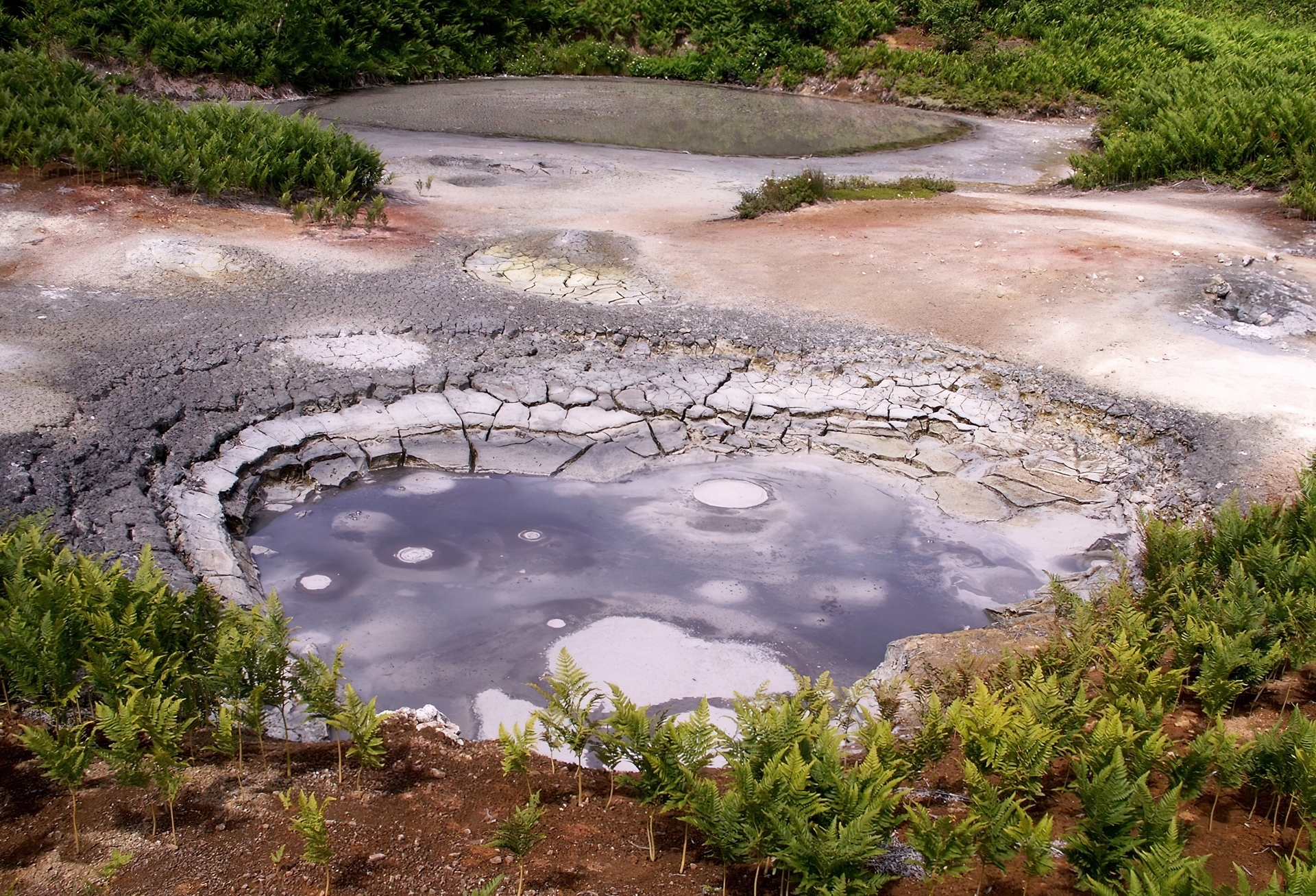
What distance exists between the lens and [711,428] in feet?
23.6

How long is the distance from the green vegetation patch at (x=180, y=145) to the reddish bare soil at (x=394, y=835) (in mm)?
8009

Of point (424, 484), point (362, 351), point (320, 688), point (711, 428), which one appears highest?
point (362, 351)

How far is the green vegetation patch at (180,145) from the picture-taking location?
34.8 ft

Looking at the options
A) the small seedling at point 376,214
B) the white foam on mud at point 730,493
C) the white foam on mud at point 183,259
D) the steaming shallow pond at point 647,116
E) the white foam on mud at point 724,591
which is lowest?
the white foam on mud at point 724,591

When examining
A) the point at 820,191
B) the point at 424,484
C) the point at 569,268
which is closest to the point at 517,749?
the point at 424,484

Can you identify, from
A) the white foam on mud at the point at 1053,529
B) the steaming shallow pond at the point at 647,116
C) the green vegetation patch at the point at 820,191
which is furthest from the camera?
the steaming shallow pond at the point at 647,116

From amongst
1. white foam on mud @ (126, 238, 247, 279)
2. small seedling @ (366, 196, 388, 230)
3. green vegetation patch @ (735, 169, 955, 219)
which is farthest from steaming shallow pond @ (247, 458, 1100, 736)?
green vegetation patch @ (735, 169, 955, 219)

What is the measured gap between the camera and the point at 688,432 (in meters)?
7.15

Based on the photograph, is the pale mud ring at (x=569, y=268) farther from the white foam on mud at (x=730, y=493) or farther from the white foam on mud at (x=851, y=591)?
the white foam on mud at (x=851, y=591)

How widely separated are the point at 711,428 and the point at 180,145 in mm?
7424

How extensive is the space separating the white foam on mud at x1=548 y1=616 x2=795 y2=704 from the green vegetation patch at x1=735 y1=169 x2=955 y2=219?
7.36 metres

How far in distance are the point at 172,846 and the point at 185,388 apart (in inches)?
168

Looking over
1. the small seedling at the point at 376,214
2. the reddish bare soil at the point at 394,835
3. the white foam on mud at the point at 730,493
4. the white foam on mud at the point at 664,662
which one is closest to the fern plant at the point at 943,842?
the reddish bare soil at the point at 394,835

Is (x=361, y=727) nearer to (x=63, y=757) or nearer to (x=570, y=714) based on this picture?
(x=570, y=714)
